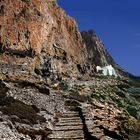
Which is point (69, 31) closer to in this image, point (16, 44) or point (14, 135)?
point (16, 44)

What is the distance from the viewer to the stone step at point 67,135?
29.1 m

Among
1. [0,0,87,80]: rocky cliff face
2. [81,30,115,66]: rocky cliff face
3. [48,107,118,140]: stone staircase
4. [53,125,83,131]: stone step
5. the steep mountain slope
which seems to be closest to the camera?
[48,107,118,140]: stone staircase

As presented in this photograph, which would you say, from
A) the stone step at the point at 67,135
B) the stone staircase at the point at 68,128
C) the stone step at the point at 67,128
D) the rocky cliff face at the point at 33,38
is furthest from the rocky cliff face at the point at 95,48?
the stone step at the point at 67,135

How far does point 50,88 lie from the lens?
4888cm

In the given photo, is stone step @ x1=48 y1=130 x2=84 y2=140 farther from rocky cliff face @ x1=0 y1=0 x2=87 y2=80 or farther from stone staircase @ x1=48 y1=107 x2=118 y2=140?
rocky cliff face @ x1=0 y1=0 x2=87 y2=80

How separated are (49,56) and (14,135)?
48.1 m

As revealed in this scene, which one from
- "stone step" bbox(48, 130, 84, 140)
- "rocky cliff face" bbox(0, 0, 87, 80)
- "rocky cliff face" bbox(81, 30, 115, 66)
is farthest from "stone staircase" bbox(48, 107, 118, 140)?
"rocky cliff face" bbox(81, 30, 115, 66)

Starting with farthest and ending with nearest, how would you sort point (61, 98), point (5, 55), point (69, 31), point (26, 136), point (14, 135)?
point (69, 31) < point (5, 55) < point (61, 98) < point (26, 136) < point (14, 135)

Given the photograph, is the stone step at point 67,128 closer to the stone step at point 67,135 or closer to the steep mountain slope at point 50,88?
the steep mountain slope at point 50,88

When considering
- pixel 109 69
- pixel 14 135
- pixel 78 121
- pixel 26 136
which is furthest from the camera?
pixel 109 69

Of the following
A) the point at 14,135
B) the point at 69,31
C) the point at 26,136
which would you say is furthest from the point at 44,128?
the point at 69,31

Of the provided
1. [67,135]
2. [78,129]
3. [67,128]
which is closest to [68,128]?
[67,128]

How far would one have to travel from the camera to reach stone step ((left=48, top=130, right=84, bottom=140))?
29089 millimetres

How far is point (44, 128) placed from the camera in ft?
94.4
